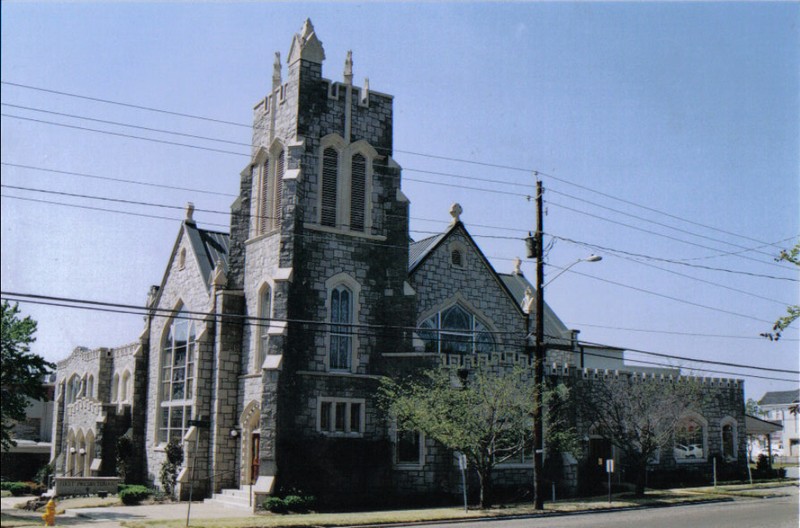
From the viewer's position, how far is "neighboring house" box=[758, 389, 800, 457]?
91206mm

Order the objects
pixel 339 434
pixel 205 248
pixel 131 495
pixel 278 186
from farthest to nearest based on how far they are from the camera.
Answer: pixel 205 248
pixel 278 186
pixel 131 495
pixel 339 434

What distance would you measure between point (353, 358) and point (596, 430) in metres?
12.9

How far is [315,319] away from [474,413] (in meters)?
6.84

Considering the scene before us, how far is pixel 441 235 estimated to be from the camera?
3672 cm

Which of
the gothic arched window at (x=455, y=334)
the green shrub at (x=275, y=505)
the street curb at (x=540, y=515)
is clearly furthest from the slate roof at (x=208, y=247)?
the street curb at (x=540, y=515)

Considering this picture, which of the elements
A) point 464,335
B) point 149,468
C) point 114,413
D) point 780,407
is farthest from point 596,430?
point 780,407

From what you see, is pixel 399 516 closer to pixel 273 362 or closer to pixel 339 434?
pixel 339 434

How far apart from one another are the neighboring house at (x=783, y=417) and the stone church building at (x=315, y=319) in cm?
6476

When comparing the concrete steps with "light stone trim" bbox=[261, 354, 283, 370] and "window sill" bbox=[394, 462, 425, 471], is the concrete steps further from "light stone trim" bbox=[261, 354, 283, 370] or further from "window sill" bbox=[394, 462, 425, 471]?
"window sill" bbox=[394, 462, 425, 471]

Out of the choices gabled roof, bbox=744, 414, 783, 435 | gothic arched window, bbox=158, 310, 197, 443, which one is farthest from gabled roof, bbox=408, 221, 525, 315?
gabled roof, bbox=744, 414, 783, 435

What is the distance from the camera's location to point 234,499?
29969 millimetres

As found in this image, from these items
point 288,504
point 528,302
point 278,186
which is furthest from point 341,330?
point 528,302

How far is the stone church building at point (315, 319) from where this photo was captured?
97.5ft

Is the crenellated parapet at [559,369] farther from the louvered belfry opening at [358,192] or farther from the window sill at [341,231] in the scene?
the louvered belfry opening at [358,192]
